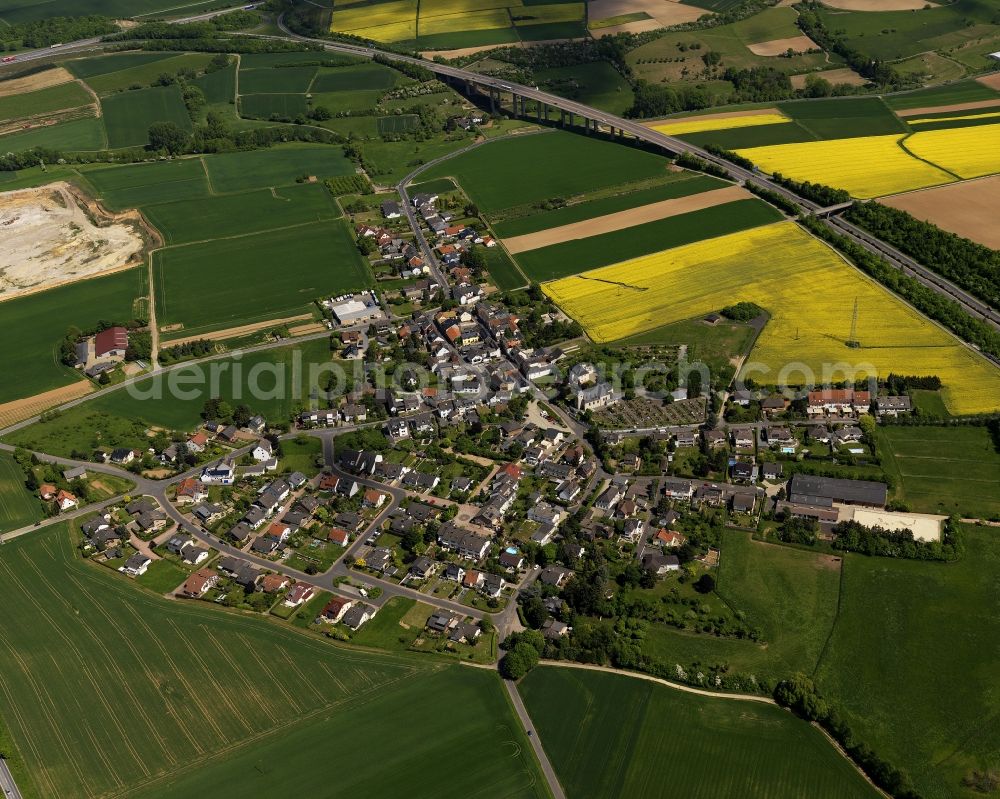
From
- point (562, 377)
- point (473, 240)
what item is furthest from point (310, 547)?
point (473, 240)

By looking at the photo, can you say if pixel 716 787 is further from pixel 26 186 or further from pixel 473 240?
pixel 26 186

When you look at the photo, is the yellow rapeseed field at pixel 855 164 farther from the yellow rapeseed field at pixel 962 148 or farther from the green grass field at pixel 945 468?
the green grass field at pixel 945 468

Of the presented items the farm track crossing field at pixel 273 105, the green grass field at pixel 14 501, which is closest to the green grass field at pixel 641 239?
the green grass field at pixel 14 501

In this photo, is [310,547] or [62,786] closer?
[62,786]

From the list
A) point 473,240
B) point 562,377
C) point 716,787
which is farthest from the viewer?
point 473,240

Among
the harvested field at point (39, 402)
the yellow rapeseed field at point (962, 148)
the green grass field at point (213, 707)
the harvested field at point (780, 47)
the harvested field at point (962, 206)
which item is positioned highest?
the harvested field at point (780, 47)

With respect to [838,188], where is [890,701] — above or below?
below

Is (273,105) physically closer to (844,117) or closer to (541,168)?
(541,168)
